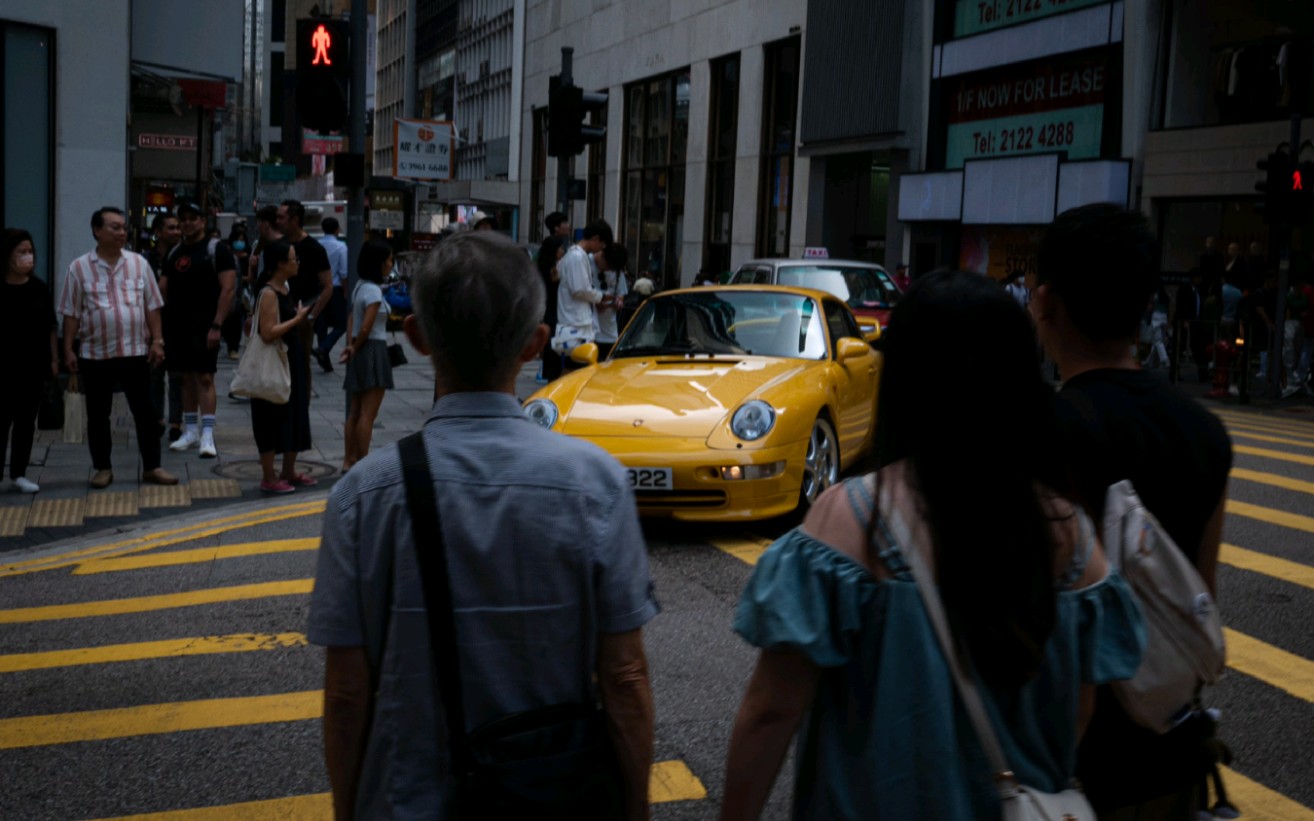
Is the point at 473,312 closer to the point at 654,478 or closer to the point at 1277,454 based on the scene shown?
the point at 654,478

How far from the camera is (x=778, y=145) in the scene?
40219 millimetres

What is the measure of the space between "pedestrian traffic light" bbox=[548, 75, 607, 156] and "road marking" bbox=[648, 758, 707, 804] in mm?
10955

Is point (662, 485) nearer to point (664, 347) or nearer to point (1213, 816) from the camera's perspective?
point (664, 347)

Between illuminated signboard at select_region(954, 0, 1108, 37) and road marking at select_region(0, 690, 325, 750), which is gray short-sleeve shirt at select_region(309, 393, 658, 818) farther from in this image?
illuminated signboard at select_region(954, 0, 1108, 37)

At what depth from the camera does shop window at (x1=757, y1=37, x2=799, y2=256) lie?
3928cm

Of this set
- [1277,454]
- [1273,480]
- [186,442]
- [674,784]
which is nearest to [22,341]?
[186,442]

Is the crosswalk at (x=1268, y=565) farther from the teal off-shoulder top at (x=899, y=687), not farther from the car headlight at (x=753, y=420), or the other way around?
the teal off-shoulder top at (x=899, y=687)

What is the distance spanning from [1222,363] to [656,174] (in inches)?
1219

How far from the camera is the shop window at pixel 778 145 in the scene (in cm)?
3928

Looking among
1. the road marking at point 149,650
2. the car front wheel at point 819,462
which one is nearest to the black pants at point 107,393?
the road marking at point 149,650

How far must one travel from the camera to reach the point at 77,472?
1049cm

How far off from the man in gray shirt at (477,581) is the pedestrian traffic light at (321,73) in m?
9.39

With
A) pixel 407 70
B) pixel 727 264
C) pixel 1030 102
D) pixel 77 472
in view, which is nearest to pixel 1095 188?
pixel 1030 102

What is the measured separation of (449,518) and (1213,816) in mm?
1531
